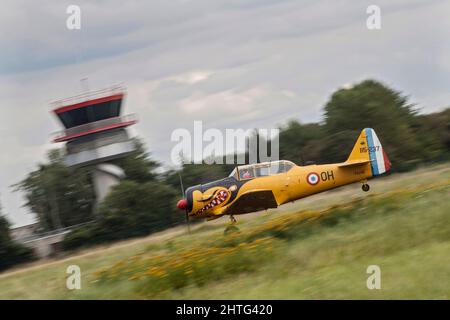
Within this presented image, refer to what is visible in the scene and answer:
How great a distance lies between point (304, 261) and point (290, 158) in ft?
53.7

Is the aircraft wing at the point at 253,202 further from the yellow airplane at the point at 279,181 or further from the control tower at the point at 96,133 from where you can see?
the control tower at the point at 96,133

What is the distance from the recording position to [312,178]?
16.4 m

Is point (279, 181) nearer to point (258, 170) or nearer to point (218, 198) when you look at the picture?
point (258, 170)

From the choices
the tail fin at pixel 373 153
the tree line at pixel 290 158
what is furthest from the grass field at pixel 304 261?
the tree line at pixel 290 158

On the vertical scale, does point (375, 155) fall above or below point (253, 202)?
above

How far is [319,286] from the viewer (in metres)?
10.1

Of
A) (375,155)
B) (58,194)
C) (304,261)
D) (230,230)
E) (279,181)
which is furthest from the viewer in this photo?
(58,194)

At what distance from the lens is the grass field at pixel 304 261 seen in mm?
10102

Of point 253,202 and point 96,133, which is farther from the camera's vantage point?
point 96,133

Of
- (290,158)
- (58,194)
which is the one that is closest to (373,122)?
(290,158)
